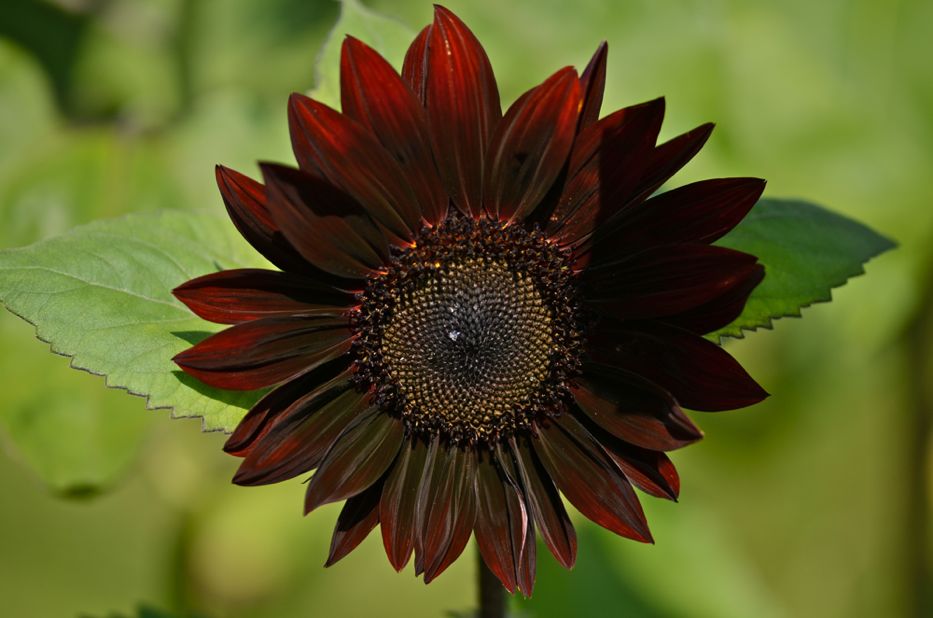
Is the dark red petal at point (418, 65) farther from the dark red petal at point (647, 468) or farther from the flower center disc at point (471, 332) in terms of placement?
the dark red petal at point (647, 468)

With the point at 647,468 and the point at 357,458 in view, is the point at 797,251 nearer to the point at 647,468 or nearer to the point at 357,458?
the point at 647,468

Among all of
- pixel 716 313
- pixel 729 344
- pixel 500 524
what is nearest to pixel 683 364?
pixel 716 313

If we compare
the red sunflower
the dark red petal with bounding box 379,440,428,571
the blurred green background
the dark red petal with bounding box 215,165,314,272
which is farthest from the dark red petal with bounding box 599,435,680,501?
the blurred green background

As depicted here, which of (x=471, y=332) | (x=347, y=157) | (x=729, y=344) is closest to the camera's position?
(x=347, y=157)

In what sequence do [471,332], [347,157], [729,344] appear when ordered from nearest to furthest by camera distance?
1. [347,157]
2. [471,332]
3. [729,344]

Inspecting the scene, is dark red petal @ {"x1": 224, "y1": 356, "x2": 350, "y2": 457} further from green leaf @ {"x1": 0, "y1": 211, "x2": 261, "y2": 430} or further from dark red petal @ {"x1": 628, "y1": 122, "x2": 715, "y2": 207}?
dark red petal @ {"x1": 628, "y1": 122, "x2": 715, "y2": 207}

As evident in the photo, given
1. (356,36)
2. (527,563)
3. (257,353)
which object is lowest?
(527,563)

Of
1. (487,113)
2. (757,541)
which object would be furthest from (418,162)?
(757,541)

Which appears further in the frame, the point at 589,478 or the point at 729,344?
the point at 729,344
